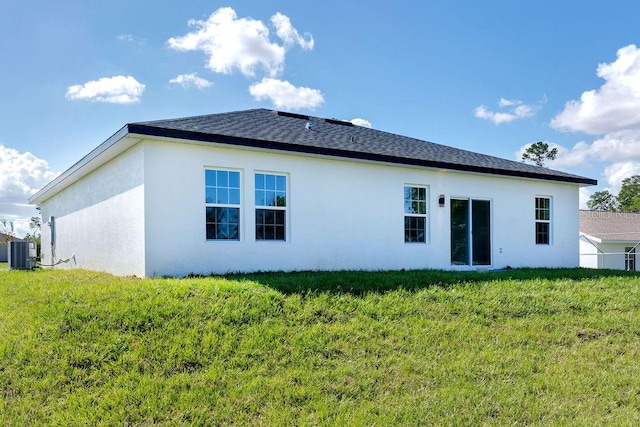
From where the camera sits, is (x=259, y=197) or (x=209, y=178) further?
(x=259, y=197)

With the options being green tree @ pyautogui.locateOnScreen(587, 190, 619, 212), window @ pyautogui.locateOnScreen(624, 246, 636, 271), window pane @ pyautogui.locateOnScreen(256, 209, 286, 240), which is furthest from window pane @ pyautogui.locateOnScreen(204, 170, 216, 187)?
green tree @ pyautogui.locateOnScreen(587, 190, 619, 212)

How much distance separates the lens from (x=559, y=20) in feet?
44.3

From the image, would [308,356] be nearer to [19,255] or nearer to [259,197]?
[259,197]

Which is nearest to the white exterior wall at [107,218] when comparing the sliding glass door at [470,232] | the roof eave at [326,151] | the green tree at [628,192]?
the roof eave at [326,151]

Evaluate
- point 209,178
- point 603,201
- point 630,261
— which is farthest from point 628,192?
point 209,178

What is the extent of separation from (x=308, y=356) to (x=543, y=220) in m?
11.0

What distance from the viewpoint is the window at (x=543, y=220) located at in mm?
13109

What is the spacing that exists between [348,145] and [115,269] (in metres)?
6.07

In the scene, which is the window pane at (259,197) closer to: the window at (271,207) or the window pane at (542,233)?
the window at (271,207)

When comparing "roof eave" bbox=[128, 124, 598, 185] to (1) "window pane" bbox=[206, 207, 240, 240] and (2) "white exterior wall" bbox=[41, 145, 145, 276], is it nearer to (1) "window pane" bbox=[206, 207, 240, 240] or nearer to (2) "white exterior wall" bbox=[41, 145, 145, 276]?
(2) "white exterior wall" bbox=[41, 145, 145, 276]

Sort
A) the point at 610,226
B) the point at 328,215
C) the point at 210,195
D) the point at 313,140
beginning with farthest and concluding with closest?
the point at 610,226 < the point at 313,140 < the point at 328,215 < the point at 210,195

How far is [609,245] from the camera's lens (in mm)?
25500

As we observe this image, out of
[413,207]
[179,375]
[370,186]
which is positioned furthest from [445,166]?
[179,375]

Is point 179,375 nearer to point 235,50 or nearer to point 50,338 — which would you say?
point 50,338
